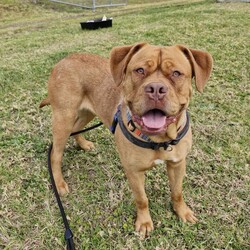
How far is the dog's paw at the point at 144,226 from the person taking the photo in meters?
3.09

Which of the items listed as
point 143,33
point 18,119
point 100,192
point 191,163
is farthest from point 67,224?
Answer: point 143,33

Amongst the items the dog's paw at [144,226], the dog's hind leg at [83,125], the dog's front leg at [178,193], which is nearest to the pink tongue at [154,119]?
the dog's front leg at [178,193]

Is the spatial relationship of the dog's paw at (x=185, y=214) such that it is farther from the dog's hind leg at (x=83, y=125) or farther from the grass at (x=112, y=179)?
the dog's hind leg at (x=83, y=125)

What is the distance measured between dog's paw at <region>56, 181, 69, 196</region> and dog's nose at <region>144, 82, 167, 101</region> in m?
1.86

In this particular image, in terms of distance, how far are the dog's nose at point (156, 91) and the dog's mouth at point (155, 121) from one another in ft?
0.46

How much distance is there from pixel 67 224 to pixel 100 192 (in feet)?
2.08

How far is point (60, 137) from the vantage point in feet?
11.9

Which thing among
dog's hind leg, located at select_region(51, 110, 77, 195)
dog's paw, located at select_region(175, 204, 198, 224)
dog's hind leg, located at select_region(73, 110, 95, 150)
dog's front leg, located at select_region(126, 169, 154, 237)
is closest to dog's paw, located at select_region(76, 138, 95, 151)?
dog's hind leg, located at select_region(73, 110, 95, 150)

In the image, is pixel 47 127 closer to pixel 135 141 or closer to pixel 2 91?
pixel 2 91

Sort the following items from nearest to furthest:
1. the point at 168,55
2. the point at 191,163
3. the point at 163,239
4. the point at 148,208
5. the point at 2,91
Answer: the point at 168,55 < the point at 163,239 < the point at 148,208 < the point at 191,163 < the point at 2,91

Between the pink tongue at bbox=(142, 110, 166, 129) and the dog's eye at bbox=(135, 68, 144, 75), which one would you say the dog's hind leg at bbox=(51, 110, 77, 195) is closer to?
the dog's eye at bbox=(135, 68, 144, 75)

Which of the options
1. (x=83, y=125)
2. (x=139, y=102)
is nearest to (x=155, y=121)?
(x=139, y=102)

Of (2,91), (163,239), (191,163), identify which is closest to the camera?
(163,239)

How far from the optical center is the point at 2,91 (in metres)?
5.59
